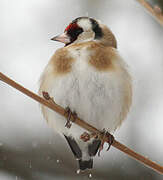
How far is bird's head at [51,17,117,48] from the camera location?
338cm

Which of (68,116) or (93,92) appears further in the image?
(93,92)

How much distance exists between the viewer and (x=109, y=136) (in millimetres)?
2918

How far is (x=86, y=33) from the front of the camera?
3.43 metres

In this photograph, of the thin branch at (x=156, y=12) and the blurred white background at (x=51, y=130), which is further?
the blurred white background at (x=51, y=130)

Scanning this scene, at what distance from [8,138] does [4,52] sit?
151cm

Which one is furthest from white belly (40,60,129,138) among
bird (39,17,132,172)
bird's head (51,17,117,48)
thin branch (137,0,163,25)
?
thin branch (137,0,163,25)

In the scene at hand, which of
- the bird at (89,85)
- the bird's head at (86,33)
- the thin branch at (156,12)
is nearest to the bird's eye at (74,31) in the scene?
the bird's head at (86,33)

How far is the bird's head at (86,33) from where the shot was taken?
3.38m

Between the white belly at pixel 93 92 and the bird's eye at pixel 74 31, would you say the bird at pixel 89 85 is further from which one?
the bird's eye at pixel 74 31

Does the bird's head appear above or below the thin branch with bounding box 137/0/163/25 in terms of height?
below

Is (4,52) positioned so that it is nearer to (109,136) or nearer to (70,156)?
(70,156)

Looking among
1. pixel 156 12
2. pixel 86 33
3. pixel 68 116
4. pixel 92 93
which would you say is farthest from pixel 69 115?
pixel 156 12

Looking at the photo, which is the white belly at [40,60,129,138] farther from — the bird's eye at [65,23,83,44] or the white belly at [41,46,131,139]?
the bird's eye at [65,23,83,44]

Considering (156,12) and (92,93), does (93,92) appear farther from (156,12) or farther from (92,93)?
(156,12)
